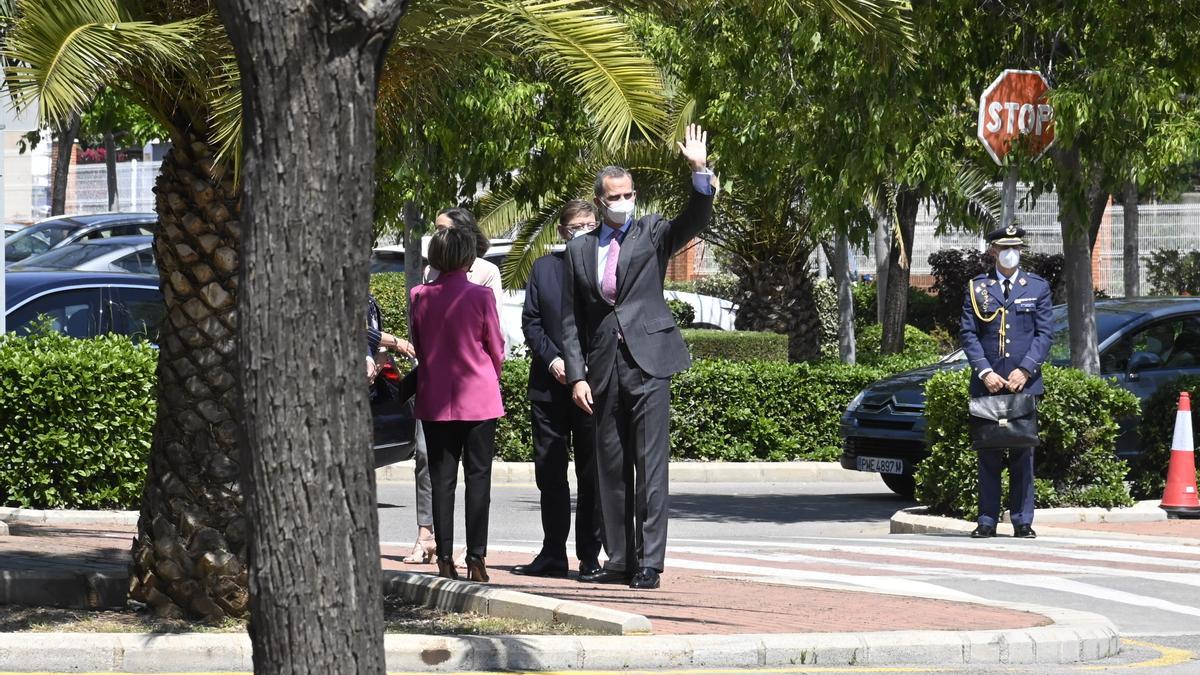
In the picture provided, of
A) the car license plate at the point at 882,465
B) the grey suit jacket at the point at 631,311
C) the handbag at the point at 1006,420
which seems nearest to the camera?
the grey suit jacket at the point at 631,311

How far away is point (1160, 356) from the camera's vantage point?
14.7 meters

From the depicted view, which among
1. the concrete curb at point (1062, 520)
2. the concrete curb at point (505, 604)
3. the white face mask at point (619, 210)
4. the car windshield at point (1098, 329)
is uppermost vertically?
the white face mask at point (619, 210)

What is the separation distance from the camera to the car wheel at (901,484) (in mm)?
15383

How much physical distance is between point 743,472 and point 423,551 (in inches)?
291

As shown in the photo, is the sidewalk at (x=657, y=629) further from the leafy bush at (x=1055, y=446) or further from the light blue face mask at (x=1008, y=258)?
the leafy bush at (x=1055, y=446)

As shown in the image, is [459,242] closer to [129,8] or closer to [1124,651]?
[129,8]

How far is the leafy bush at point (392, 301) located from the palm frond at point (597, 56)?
54.8 ft

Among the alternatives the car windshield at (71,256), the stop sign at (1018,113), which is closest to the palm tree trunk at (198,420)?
the stop sign at (1018,113)

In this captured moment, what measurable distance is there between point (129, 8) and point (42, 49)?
50 cm

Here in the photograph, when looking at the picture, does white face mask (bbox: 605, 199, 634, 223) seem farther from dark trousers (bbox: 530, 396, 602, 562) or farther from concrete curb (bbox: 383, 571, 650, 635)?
concrete curb (bbox: 383, 571, 650, 635)

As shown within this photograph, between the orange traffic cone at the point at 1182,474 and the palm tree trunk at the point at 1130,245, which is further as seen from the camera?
the palm tree trunk at the point at 1130,245

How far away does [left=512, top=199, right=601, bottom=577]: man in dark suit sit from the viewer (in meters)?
9.33

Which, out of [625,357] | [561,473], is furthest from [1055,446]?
[625,357]

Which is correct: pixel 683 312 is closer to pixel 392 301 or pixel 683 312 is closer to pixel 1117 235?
pixel 392 301
